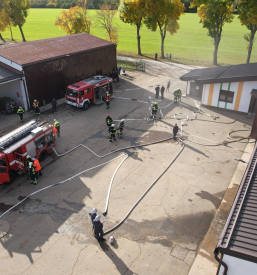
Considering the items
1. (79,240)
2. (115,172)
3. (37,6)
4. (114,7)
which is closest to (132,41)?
(114,7)

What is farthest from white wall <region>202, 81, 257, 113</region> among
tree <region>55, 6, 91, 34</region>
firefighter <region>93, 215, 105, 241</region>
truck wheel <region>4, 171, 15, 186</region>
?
tree <region>55, 6, 91, 34</region>

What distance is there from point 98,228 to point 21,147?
6.49 meters

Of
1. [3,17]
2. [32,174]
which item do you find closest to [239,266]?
[32,174]

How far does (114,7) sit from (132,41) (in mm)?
11229

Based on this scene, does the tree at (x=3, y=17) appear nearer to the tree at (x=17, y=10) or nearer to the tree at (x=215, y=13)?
the tree at (x=17, y=10)

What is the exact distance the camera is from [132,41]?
59656 mm

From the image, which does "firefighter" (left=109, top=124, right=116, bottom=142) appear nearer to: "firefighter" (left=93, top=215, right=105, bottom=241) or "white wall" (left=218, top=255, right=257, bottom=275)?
"firefighter" (left=93, top=215, right=105, bottom=241)

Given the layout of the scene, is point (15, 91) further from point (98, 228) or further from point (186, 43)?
point (186, 43)

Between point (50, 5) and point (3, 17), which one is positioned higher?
point (50, 5)

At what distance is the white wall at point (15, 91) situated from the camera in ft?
68.4

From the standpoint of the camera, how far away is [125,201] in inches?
456

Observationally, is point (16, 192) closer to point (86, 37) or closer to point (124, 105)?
point (124, 105)

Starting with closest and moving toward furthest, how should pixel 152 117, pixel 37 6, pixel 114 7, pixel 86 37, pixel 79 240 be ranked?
pixel 79 240 < pixel 152 117 < pixel 86 37 < pixel 114 7 < pixel 37 6

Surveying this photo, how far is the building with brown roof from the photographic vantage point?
66.8 feet
